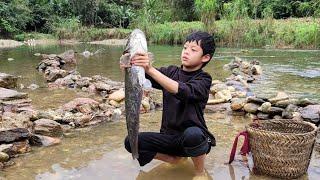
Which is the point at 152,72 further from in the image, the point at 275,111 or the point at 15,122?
the point at 275,111

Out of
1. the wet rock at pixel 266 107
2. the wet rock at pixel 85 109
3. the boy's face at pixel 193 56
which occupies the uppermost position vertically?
the boy's face at pixel 193 56

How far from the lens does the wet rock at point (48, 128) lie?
4738mm

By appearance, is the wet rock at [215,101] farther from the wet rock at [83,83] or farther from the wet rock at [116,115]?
the wet rock at [83,83]

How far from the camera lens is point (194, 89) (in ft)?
10.4

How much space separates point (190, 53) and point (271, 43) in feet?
50.3

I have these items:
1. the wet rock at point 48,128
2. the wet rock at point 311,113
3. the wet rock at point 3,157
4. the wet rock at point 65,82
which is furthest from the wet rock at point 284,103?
the wet rock at point 65,82

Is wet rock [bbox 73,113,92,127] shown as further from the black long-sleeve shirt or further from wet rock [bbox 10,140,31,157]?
→ the black long-sleeve shirt

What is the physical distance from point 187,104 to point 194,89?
0.68ft

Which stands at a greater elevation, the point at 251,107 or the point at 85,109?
the point at 251,107

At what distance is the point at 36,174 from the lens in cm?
363

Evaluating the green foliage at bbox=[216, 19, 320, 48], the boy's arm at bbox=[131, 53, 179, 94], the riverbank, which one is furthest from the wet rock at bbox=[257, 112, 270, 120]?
the green foliage at bbox=[216, 19, 320, 48]

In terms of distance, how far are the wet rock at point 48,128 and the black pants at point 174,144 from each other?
159 cm

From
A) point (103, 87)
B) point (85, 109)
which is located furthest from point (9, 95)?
point (103, 87)

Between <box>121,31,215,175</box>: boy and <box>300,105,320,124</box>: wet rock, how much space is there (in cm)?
194
